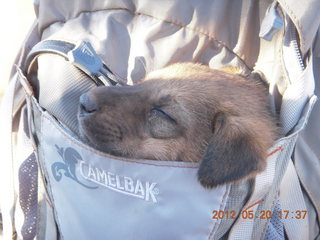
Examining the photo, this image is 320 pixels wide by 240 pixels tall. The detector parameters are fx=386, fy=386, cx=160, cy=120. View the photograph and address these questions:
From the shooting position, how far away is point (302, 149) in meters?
1.93

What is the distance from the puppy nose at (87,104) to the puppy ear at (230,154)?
541 millimetres

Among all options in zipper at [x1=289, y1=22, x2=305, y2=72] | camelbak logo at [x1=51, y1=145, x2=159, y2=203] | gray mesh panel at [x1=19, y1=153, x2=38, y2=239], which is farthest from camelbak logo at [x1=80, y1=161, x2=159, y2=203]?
zipper at [x1=289, y1=22, x2=305, y2=72]

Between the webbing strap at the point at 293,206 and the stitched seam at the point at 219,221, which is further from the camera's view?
the webbing strap at the point at 293,206

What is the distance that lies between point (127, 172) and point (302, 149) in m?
0.93

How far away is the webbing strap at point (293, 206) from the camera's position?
6.14 ft

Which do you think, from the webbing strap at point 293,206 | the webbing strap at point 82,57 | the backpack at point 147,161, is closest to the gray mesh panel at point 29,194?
the backpack at point 147,161

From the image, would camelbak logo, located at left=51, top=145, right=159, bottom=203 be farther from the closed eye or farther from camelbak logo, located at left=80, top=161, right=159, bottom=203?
the closed eye

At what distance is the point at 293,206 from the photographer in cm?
189

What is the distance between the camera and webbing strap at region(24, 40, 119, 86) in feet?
5.87

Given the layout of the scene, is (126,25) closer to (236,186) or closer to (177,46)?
(177,46)

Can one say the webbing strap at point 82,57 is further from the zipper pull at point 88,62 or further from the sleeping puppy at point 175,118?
the sleeping puppy at point 175,118

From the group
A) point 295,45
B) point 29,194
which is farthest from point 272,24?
point 29,194

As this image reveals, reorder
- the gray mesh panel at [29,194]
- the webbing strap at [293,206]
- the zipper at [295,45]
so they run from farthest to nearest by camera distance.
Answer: the gray mesh panel at [29,194], the webbing strap at [293,206], the zipper at [295,45]

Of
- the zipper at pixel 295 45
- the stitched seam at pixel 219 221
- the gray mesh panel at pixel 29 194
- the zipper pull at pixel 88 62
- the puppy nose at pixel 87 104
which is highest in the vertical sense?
the zipper at pixel 295 45
